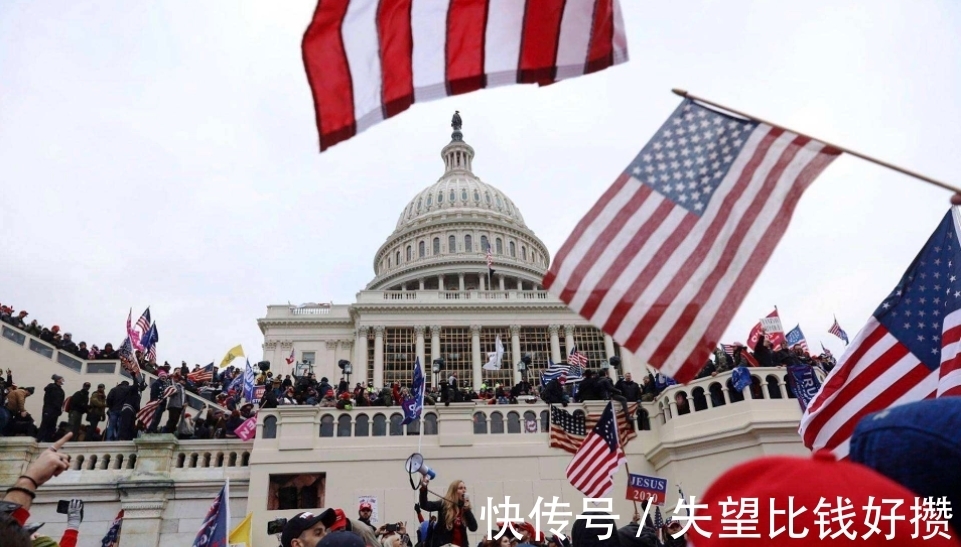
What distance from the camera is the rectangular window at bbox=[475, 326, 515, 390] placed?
182 feet

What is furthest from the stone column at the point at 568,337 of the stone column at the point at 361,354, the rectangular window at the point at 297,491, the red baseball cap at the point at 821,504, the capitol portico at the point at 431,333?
the red baseball cap at the point at 821,504

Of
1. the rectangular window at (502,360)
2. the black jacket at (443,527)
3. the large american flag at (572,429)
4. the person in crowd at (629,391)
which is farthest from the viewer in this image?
the rectangular window at (502,360)

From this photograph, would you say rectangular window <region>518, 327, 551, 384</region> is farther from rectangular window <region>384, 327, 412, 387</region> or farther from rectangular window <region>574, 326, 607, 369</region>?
rectangular window <region>384, 327, 412, 387</region>

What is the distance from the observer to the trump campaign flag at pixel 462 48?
222 inches

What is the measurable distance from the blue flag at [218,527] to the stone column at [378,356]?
4512cm

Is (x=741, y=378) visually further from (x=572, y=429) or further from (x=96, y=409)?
(x=96, y=409)

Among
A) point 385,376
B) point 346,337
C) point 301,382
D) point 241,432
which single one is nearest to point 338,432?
point 241,432

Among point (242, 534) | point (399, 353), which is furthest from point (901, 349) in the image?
point (399, 353)

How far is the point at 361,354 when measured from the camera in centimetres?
5612

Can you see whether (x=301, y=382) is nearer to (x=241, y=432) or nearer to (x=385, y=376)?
(x=241, y=432)

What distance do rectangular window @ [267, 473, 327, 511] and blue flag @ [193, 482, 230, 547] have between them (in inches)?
372

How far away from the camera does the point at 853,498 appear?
4.09 ft

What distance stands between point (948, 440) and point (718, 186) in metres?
4.13

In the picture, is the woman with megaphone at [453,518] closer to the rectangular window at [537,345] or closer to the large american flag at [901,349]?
the large american flag at [901,349]
